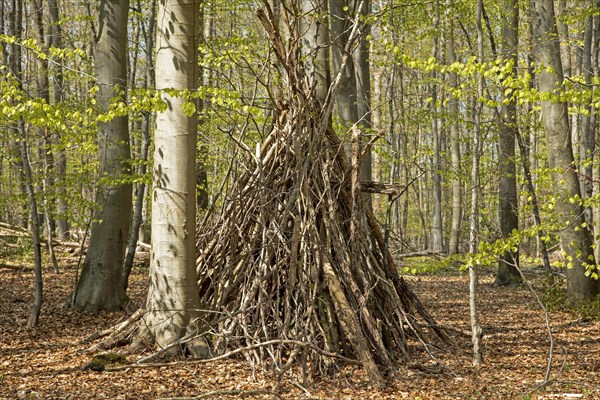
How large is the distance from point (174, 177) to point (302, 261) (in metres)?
1.44

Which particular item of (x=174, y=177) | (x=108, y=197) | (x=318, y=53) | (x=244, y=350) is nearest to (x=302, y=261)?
(x=244, y=350)

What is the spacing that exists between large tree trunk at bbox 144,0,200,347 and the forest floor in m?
0.64

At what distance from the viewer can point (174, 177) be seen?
5.81 meters

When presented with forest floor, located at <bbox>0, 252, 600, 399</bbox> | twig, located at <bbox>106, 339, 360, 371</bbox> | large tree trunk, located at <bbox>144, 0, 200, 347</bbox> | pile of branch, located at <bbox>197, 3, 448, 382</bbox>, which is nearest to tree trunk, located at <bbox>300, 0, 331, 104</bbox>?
pile of branch, located at <bbox>197, 3, 448, 382</bbox>

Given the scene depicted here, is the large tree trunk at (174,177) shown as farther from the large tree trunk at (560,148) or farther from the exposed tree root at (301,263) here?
the large tree trunk at (560,148)

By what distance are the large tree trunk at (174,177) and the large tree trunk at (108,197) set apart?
2767mm

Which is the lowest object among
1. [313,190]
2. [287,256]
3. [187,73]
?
[287,256]

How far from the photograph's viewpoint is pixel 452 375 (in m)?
5.64

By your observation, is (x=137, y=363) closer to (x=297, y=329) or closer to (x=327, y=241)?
(x=297, y=329)

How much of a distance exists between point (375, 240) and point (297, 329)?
4.95 ft

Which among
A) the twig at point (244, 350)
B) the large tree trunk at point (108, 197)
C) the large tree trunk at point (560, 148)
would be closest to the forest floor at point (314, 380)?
the twig at point (244, 350)

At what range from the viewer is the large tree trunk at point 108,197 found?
8453 mm

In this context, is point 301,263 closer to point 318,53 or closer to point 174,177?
point 174,177

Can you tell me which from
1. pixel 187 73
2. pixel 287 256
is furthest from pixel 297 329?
pixel 187 73
